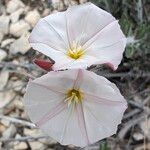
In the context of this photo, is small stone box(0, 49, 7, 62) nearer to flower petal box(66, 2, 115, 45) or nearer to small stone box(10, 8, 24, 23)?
small stone box(10, 8, 24, 23)

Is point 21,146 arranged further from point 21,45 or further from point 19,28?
point 19,28

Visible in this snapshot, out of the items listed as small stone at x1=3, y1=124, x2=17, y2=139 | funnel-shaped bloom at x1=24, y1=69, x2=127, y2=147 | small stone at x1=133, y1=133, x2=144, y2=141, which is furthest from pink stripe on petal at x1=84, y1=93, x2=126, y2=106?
small stone at x1=3, y1=124, x2=17, y2=139

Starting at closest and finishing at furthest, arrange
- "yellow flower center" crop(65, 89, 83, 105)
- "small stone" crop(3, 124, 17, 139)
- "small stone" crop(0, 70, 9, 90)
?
"yellow flower center" crop(65, 89, 83, 105), "small stone" crop(3, 124, 17, 139), "small stone" crop(0, 70, 9, 90)

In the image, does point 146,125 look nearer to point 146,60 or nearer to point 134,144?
point 134,144

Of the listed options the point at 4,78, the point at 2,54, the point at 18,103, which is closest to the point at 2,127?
the point at 18,103

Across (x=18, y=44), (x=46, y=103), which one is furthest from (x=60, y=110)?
(x=18, y=44)

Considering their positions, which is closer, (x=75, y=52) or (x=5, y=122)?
(x=75, y=52)

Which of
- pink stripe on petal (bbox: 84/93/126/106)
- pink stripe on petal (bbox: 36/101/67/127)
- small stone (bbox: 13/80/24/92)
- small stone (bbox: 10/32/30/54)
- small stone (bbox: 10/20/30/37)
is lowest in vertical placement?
small stone (bbox: 13/80/24/92)

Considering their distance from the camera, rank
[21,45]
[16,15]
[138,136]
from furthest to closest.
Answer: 1. [16,15]
2. [21,45]
3. [138,136]
